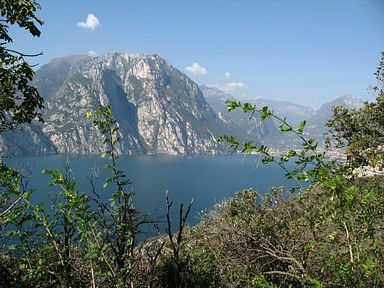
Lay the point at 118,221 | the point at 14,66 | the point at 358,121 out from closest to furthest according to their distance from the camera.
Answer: the point at 118,221 → the point at 14,66 → the point at 358,121

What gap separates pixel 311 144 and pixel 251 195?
1305 inches

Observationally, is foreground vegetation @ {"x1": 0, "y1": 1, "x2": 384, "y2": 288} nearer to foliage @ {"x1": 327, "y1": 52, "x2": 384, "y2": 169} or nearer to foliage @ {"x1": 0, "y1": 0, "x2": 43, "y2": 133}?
foliage @ {"x1": 0, "y1": 0, "x2": 43, "y2": 133}

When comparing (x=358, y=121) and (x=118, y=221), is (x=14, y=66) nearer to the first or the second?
(x=118, y=221)

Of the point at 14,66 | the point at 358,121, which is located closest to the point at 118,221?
the point at 14,66

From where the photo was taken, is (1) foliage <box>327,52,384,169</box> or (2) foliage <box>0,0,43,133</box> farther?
(1) foliage <box>327,52,384,169</box>

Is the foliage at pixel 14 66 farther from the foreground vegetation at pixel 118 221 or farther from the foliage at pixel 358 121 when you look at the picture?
the foliage at pixel 358 121

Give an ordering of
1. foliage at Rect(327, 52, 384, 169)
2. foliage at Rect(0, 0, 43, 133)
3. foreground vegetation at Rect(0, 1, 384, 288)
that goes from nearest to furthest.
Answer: foreground vegetation at Rect(0, 1, 384, 288) → foliage at Rect(0, 0, 43, 133) → foliage at Rect(327, 52, 384, 169)

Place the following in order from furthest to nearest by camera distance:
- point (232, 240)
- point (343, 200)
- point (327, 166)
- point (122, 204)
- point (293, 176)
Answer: point (232, 240)
point (122, 204)
point (293, 176)
point (327, 166)
point (343, 200)

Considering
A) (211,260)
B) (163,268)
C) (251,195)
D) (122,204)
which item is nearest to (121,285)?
(122,204)

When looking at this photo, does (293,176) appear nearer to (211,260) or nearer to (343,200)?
(343,200)

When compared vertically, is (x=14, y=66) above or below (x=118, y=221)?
above

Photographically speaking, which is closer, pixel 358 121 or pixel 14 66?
pixel 14 66

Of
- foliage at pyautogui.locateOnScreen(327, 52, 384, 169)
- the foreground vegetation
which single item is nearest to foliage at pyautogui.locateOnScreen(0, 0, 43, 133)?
the foreground vegetation

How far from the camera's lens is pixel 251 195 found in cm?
3631
